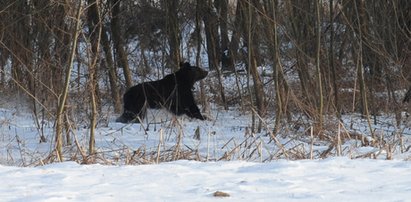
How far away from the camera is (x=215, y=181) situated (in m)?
5.20

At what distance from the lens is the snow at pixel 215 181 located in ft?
15.0

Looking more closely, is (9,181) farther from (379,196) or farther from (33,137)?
(33,137)

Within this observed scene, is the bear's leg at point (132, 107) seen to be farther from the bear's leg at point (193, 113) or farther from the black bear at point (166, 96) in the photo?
the bear's leg at point (193, 113)

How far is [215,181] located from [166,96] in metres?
8.65

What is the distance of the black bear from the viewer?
1323 centimetres

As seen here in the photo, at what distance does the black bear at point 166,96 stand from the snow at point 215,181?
6.77m

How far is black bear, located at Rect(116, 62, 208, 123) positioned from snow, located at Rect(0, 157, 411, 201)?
6.77m

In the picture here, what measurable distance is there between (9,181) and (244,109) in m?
10.1

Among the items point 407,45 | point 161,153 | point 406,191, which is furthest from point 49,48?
point 406,191

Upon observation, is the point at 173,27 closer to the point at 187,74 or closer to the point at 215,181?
the point at 187,74

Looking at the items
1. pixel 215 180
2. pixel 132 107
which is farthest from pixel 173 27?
pixel 215 180

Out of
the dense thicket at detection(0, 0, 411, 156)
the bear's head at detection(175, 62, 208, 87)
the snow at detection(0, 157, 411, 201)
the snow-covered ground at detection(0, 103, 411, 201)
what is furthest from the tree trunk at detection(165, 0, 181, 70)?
the snow at detection(0, 157, 411, 201)

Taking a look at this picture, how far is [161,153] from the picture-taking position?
793 cm

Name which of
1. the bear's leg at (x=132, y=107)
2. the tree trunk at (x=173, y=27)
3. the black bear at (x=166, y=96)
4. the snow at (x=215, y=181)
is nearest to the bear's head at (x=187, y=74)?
the black bear at (x=166, y=96)
